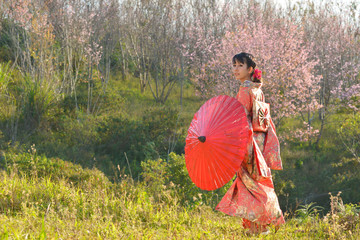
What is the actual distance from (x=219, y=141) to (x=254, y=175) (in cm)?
46

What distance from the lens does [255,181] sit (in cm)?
306

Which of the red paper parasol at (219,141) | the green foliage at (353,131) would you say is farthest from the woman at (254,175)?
the green foliage at (353,131)

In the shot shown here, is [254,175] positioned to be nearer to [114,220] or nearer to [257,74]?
[257,74]

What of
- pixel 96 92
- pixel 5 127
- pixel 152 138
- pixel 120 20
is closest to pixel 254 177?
pixel 152 138

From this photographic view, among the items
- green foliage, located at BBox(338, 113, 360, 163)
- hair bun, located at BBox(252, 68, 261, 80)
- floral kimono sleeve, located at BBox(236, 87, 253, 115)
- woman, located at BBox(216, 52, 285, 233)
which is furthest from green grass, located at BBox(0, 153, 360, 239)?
green foliage, located at BBox(338, 113, 360, 163)

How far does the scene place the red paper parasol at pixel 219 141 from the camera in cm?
282

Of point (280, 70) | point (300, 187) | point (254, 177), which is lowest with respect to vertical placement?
point (300, 187)

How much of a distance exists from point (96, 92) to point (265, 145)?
799cm

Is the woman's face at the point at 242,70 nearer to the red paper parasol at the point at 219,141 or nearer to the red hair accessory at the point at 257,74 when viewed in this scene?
the red hair accessory at the point at 257,74

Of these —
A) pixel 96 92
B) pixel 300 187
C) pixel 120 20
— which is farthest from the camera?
pixel 120 20

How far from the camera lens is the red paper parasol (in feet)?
9.25

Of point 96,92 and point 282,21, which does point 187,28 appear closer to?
point 282,21

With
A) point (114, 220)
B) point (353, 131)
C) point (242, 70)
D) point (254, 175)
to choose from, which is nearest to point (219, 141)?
point (254, 175)

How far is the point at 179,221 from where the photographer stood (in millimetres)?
3412
